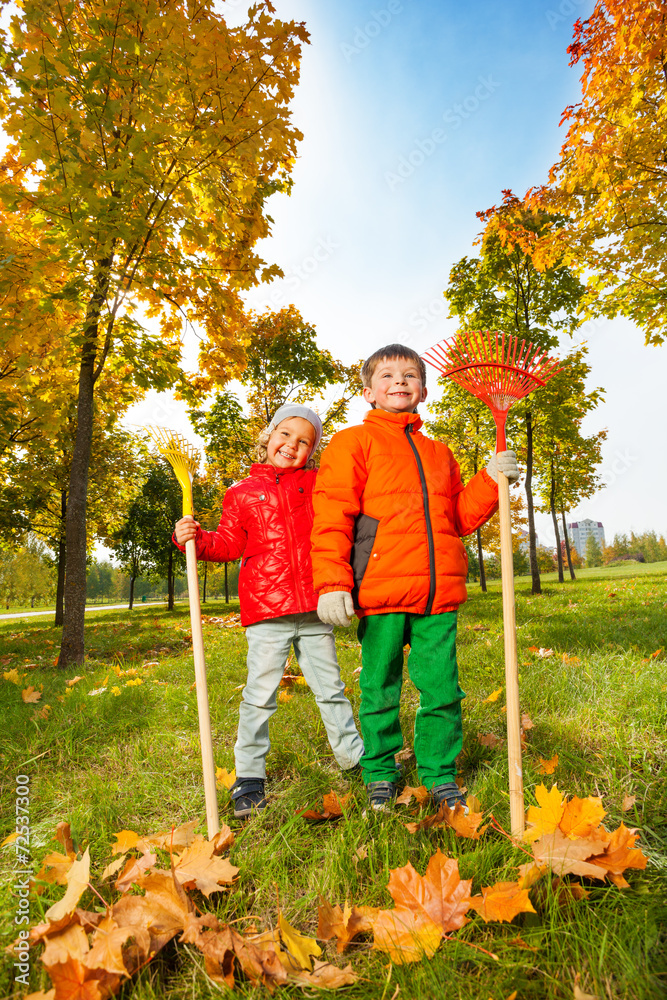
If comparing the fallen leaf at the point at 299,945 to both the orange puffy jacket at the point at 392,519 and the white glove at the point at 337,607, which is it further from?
the orange puffy jacket at the point at 392,519

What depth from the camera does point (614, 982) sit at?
1.18 metres

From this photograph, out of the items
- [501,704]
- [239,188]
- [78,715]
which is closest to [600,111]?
[239,188]

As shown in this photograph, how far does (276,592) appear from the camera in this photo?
2381 millimetres

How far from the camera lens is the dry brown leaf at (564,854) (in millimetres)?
1432

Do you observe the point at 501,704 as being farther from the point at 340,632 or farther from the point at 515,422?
the point at 515,422

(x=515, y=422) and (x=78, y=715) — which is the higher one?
(x=515, y=422)

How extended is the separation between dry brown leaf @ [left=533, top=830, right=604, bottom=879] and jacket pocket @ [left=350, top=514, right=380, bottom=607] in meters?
1.05

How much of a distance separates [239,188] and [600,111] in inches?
177

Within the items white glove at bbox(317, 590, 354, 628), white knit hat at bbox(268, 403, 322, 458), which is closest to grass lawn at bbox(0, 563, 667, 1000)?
white glove at bbox(317, 590, 354, 628)

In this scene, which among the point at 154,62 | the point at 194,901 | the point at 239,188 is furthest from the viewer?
the point at 239,188

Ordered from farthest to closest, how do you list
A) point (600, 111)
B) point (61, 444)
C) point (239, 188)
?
1. point (61, 444)
2. point (600, 111)
3. point (239, 188)

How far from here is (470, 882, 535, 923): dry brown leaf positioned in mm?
1303

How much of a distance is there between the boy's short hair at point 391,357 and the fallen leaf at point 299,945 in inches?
81.3

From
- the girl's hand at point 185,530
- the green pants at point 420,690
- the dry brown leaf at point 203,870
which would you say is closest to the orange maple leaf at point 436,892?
the dry brown leaf at point 203,870
